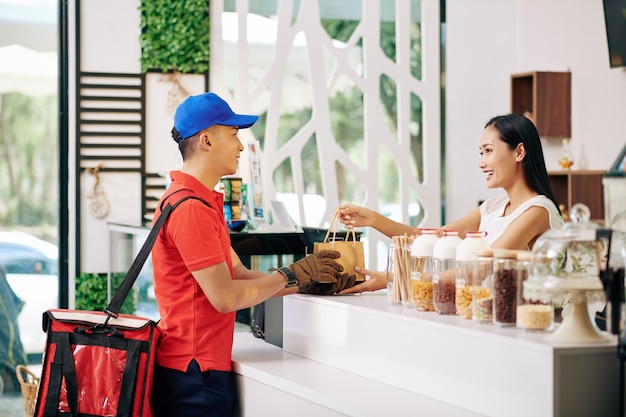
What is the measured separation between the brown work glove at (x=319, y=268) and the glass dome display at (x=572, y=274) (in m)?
0.94

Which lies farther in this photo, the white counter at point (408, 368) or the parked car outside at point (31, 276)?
the parked car outside at point (31, 276)

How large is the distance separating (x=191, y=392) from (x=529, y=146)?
1.47 metres

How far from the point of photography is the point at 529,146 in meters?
3.30

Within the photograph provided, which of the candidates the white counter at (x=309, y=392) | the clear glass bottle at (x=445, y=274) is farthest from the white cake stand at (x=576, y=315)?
the clear glass bottle at (x=445, y=274)

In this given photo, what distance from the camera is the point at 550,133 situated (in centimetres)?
633

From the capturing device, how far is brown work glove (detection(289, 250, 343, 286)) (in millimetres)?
3010

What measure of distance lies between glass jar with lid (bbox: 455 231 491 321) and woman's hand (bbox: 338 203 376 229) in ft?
2.93

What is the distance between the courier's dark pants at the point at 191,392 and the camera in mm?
2797

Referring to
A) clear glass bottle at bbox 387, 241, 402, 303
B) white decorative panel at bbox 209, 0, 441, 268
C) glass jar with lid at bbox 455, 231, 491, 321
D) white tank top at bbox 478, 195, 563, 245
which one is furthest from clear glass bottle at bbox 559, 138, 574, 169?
glass jar with lid at bbox 455, 231, 491, 321

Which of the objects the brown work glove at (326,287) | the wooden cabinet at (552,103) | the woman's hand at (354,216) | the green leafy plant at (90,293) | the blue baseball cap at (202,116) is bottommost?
the green leafy plant at (90,293)

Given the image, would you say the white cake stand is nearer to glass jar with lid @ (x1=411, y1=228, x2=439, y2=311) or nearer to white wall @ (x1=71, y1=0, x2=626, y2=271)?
glass jar with lid @ (x1=411, y1=228, x2=439, y2=311)

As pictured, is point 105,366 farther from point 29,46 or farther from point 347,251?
point 29,46

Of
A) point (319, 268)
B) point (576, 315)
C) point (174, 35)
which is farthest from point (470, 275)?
point (174, 35)

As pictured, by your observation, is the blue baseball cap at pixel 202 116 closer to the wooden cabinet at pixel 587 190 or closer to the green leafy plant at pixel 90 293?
the green leafy plant at pixel 90 293
